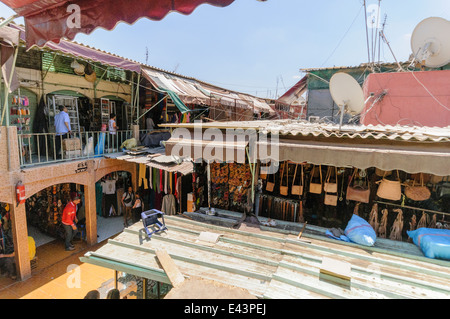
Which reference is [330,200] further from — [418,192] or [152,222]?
[152,222]

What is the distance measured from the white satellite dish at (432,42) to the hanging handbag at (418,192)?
5.54m

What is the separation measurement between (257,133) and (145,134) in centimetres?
756

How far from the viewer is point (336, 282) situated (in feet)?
12.2

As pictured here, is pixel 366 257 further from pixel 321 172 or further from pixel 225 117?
pixel 225 117

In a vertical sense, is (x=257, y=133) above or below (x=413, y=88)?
below

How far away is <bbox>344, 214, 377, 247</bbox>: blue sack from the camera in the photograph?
480 cm

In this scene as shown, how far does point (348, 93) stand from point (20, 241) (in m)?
10.3

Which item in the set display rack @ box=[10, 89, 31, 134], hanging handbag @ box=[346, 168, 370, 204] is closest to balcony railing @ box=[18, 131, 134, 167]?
display rack @ box=[10, 89, 31, 134]

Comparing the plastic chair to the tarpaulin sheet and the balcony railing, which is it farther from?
the tarpaulin sheet

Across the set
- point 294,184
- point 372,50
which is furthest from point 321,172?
point 372,50

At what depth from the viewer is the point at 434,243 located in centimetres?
443

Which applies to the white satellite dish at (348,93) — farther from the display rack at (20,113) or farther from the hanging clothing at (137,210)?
the display rack at (20,113)

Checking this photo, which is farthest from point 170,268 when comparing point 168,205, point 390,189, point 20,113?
point 20,113

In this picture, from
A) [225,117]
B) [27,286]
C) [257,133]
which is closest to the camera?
[257,133]
